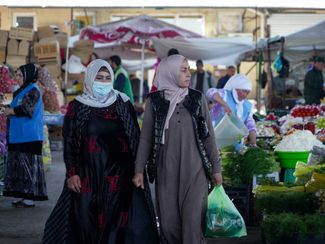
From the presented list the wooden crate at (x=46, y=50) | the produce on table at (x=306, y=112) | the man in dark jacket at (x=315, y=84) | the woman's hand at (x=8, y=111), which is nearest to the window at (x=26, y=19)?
the wooden crate at (x=46, y=50)

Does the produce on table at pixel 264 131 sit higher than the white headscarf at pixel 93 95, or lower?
lower

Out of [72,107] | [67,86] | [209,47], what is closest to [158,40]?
[209,47]

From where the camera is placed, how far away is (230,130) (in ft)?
29.3

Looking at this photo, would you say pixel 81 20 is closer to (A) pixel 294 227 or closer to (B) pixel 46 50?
(B) pixel 46 50

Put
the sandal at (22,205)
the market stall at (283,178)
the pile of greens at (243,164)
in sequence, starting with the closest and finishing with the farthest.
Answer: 1. the market stall at (283,178)
2. the pile of greens at (243,164)
3. the sandal at (22,205)

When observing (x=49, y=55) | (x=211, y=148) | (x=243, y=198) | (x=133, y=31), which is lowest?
(x=243, y=198)

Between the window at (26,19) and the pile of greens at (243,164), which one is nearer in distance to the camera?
the pile of greens at (243,164)

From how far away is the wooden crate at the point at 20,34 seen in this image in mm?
17969

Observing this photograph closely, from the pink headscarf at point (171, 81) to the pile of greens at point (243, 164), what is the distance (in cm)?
257

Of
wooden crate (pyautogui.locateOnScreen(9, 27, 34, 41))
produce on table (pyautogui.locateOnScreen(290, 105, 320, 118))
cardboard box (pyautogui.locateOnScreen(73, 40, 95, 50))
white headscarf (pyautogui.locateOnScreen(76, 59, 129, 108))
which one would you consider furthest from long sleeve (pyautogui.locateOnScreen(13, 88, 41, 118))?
cardboard box (pyautogui.locateOnScreen(73, 40, 95, 50))

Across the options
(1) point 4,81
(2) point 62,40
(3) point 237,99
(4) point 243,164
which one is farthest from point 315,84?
(1) point 4,81

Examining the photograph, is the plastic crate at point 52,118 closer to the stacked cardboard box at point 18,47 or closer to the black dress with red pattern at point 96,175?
the stacked cardboard box at point 18,47

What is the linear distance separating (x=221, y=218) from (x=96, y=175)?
1.03m

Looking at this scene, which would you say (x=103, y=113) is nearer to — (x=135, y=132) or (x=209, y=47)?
(x=135, y=132)
